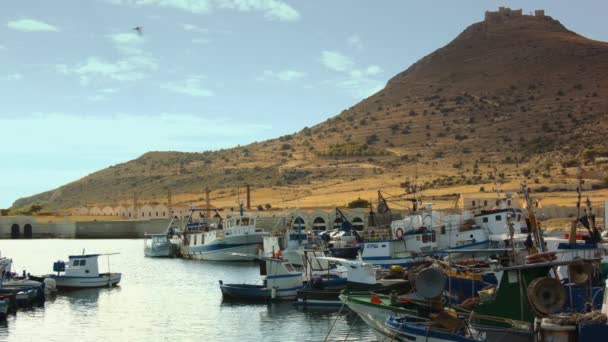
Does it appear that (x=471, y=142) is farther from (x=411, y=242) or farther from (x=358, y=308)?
(x=358, y=308)

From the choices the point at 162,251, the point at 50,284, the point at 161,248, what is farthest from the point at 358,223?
the point at 50,284

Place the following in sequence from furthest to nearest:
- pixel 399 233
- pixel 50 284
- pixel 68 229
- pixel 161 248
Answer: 1. pixel 68 229
2. pixel 161 248
3. pixel 399 233
4. pixel 50 284

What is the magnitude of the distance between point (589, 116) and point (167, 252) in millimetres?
101614

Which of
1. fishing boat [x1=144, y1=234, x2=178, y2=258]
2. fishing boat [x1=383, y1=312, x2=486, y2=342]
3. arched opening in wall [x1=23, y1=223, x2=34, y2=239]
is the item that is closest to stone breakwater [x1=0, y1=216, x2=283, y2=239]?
arched opening in wall [x1=23, y1=223, x2=34, y2=239]

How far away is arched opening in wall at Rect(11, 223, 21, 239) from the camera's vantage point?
148m

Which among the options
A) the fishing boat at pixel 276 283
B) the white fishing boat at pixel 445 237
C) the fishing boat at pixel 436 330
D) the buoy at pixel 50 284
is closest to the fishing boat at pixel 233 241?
the white fishing boat at pixel 445 237

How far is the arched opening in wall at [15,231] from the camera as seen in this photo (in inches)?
5823

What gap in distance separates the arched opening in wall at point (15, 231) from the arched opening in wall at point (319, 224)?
194 ft

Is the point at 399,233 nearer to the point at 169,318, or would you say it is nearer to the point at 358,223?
the point at 169,318

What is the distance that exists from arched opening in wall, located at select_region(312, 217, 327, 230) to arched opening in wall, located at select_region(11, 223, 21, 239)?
5909 cm

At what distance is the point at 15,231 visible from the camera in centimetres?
14862

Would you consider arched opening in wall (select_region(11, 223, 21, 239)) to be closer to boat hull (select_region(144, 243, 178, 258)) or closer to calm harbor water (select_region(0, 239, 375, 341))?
boat hull (select_region(144, 243, 178, 258))

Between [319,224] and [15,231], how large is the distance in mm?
60665

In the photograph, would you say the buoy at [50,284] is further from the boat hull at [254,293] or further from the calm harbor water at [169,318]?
the boat hull at [254,293]
